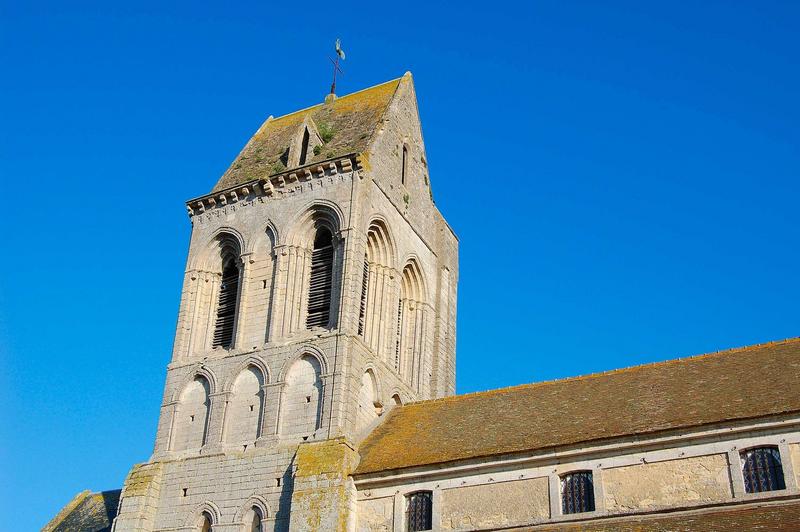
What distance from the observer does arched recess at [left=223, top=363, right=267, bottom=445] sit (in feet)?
98.3

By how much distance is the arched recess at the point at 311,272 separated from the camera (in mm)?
31359

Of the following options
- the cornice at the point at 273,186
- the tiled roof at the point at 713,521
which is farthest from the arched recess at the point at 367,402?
the tiled roof at the point at 713,521

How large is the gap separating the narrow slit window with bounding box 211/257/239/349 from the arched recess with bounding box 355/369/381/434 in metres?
4.65

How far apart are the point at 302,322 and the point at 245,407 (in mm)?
3087

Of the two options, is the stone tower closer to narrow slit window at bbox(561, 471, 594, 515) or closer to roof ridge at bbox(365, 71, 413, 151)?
roof ridge at bbox(365, 71, 413, 151)

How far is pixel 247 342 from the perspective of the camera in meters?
31.8

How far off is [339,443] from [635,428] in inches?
321

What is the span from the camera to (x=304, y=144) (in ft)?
116

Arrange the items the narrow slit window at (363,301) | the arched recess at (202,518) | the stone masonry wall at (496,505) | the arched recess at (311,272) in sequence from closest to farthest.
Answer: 1. the stone masonry wall at (496,505)
2. the arched recess at (202,518)
3. the arched recess at (311,272)
4. the narrow slit window at (363,301)

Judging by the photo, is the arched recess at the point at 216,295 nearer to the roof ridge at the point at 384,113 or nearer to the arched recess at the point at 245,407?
the arched recess at the point at 245,407

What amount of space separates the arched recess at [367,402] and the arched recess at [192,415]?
468cm

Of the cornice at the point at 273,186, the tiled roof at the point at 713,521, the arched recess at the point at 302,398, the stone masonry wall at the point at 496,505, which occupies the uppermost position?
the cornice at the point at 273,186

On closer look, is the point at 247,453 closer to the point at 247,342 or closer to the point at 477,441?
the point at 247,342

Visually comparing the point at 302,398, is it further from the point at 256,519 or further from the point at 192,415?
the point at 192,415
